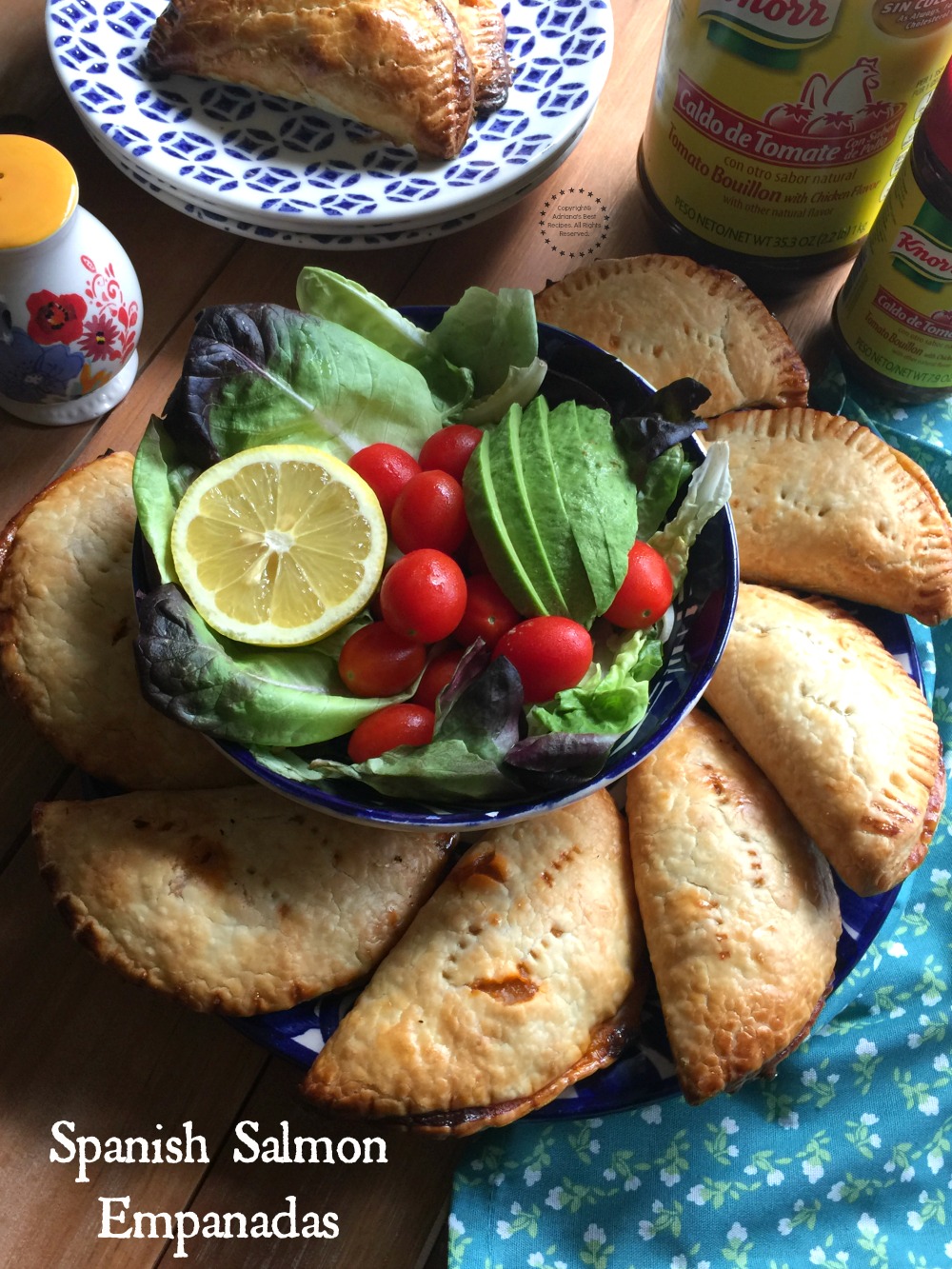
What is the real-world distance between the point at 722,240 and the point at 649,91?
1.49 feet

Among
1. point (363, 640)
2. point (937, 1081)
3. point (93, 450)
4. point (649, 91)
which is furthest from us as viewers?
point (649, 91)

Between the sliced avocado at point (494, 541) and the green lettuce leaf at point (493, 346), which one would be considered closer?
the sliced avocado at point (494, 541)

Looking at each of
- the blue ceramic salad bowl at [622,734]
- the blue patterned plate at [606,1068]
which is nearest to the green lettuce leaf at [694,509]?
the blue ceramic salad bowl at [622,734]

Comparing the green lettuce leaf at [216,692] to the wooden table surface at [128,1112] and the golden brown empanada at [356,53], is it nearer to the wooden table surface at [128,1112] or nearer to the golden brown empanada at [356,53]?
the wooden table surface at [128,1112]

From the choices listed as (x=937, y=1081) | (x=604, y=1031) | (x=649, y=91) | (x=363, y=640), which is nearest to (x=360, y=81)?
(x=649, y=91)

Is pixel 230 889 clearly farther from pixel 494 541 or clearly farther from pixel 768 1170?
pixel 768 1170

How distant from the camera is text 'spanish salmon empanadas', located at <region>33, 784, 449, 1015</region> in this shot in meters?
1.04

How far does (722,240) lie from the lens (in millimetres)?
1449

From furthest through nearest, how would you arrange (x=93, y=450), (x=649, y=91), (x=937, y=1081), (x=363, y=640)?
1. (x=649, y=91)
2. (x=93, y=450)
3. (x=937, y=1081)
4. (x=363, y=640)

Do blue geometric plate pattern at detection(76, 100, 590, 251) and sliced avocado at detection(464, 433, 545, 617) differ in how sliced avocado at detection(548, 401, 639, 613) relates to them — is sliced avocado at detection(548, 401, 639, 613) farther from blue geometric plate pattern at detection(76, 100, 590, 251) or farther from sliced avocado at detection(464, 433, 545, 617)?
blue geometric plate pattern at detection(76, 100, 590, 251)

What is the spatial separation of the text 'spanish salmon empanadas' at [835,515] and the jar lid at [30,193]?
79 cm

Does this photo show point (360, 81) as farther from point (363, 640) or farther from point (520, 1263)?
point (520, 1263)

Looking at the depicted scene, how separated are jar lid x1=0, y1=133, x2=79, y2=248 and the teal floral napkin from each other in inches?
42.9

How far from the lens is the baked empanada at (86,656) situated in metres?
1.13
